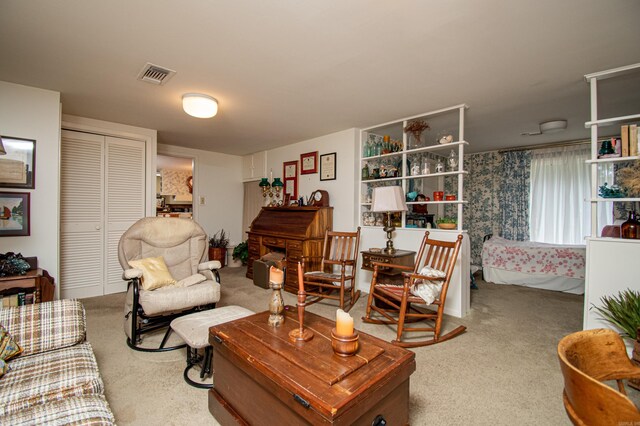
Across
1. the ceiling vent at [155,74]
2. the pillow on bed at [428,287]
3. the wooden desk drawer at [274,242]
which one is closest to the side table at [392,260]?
the pillow on bed at [428,287]

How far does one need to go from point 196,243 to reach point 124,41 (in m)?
1.88

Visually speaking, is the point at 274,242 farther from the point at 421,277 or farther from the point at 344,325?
the point at 344,325

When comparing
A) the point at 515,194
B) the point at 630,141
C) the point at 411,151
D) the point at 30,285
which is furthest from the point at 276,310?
the point at 515,194

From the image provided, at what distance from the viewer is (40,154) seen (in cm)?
289

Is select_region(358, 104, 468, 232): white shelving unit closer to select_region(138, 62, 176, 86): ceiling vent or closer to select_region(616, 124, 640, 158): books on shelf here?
select_region(616, 124, 640, 158): books on shelf

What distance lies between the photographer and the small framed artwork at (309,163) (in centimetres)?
470

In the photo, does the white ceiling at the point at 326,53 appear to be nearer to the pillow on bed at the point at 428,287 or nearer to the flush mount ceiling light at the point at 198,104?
the flush mount ceiling light at the point at 198,104

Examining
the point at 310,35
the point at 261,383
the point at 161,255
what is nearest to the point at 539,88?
the point at 310,35

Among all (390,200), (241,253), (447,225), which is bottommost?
(241,253)

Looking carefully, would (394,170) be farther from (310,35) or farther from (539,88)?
(310,35)

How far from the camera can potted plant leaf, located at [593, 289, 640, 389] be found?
2.05m

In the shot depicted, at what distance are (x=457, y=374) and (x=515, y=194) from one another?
Answer: 4.61 meters

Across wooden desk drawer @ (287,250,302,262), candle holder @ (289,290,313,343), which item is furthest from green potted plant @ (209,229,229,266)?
candle holder @ (289,290,313,343)

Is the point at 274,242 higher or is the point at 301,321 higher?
the point at 274,242
